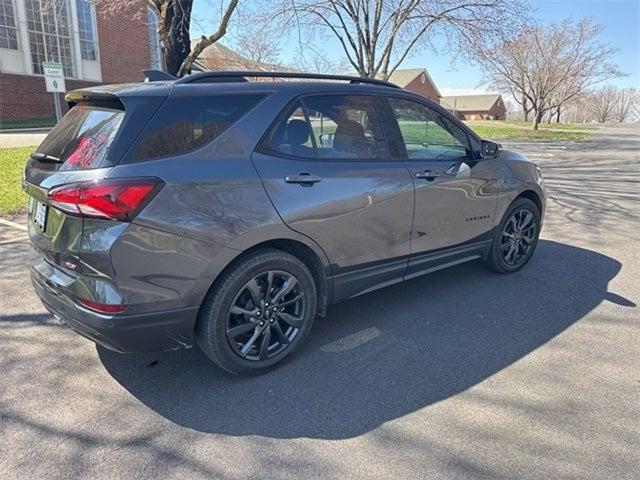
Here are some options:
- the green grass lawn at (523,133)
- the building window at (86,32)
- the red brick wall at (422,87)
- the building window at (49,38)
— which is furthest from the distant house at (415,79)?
the building window at (49,38)

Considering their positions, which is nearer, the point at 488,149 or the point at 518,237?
the point at 488,149

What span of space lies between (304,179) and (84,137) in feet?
4.34

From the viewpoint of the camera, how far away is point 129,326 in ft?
8.12

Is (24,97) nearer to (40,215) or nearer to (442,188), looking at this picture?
(40,215)

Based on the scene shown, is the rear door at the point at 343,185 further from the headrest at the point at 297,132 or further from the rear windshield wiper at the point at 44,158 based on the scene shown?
the rear windshield wiper at the point at 44,158

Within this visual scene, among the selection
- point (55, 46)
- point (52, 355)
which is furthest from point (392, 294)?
point (55, 46)

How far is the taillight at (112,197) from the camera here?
7.68ft

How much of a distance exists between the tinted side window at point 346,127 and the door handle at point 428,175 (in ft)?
1.12

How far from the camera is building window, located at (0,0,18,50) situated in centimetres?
2355

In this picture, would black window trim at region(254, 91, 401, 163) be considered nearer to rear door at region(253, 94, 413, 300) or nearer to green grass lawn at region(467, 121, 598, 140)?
rear door at region(253, 94, 413, 300)

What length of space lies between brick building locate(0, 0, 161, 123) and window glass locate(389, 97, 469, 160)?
2308cm

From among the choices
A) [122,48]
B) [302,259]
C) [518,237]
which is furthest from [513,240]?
[122,48]

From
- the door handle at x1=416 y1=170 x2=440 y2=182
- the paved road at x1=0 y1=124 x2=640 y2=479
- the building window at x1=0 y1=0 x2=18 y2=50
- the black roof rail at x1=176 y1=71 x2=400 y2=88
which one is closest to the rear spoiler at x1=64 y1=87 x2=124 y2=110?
the black roof rail at x1=176 y1=71 x2=400 y2=88

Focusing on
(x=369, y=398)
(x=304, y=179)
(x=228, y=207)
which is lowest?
(x=369, y=398)
